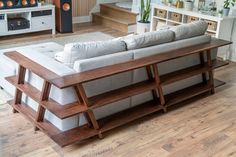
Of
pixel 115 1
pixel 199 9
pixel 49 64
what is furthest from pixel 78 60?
pixel 115 1

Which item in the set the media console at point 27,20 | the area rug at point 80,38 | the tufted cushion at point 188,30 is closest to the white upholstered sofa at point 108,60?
the tufted cushion at point 188,30

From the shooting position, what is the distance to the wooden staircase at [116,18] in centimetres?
635

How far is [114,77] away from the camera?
2.95 m

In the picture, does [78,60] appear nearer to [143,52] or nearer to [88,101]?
[88,101]

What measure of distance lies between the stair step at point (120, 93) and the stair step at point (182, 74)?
18cm

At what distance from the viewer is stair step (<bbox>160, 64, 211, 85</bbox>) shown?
3298 mm

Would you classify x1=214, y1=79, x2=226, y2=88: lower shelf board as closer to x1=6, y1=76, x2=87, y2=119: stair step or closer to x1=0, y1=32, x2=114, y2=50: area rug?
x1=6, y1=76, x2=87, y2=119: stair step

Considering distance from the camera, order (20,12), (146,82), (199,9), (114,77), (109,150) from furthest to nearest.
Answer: (20,12), (199,9), (146,82), (114,77), (109,150)

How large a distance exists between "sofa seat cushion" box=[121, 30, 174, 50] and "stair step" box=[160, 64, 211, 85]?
0.36 metres

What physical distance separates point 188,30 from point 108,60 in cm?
118

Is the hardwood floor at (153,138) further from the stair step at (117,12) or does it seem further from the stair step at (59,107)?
the stair step at (117,12)

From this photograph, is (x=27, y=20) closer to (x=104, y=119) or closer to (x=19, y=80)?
(x=19, y=80)

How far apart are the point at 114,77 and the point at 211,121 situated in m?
1.10

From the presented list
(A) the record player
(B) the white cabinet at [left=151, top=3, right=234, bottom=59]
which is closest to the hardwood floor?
(B) the white cabinet at [left=151, top=3, right=234, bottom=59]
